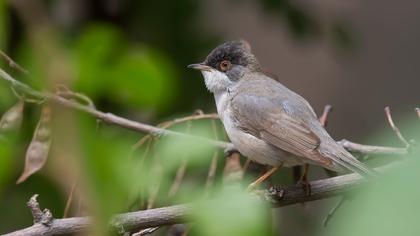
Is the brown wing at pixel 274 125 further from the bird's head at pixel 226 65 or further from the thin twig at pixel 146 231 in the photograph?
the thin twig at pixel 146 231

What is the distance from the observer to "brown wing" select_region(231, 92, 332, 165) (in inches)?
119

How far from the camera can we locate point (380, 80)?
26.5 feet

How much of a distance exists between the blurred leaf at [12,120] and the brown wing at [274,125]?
1.13 meters

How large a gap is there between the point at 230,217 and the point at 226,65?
3117 millimetres

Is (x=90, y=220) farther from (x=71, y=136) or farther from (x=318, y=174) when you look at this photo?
(x=318, y=174)

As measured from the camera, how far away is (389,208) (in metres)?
0.75

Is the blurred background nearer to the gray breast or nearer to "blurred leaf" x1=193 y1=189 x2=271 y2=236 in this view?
"blurred leaf" x1=193 y1=189 x2=271 y2=236

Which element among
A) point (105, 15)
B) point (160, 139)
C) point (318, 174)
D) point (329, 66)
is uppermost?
point (105, 15)

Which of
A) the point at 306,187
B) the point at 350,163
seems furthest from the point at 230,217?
the point at 350,163

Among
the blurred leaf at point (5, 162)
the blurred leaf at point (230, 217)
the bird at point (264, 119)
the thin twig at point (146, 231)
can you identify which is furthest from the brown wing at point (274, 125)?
the blurred leaf at point (230, 217)

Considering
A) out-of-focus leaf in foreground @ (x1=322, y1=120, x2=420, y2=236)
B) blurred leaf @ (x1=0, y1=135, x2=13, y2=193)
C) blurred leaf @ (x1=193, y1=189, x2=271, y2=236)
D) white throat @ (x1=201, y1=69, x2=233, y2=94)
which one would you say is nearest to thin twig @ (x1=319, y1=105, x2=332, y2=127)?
white throat @ (x1=201, y1=69, x2=233, y2=94)

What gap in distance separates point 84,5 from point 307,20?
1667mm

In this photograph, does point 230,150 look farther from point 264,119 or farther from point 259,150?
point 264,119

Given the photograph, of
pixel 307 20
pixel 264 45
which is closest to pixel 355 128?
pixel 264 45
